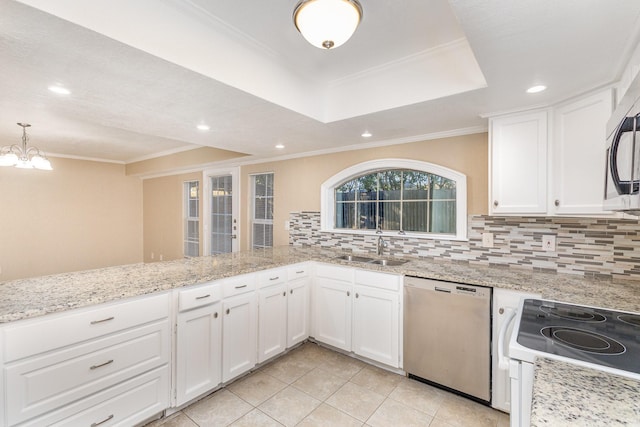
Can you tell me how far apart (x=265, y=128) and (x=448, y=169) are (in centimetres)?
181

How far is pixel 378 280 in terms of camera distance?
8.43ft

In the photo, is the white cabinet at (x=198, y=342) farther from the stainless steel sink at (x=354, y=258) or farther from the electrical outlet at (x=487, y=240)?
the electrical outlet at (x=487, y=240)

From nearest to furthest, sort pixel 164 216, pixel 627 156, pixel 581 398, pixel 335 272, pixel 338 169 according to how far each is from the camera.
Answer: pixel 581 398, pixel 627 156, pixel 335 272, pixel 338 169, pixel 164 216

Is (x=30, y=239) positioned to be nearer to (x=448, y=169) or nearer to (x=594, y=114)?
(x=448, y=169)

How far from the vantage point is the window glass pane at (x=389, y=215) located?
3266 millimetres

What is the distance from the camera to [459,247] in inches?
108

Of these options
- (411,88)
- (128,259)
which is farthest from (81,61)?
(128,259)

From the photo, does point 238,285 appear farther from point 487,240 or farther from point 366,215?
point 487,240

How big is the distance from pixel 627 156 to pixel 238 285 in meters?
2.34

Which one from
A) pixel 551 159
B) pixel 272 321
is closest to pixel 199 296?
pixel 272 321

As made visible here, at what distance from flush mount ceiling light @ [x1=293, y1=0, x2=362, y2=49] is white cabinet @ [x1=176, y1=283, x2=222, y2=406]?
1.75 m

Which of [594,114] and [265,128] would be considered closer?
[594,114]

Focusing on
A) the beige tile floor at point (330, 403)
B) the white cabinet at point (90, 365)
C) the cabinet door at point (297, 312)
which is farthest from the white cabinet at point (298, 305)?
the white cabinet at point (90, 365)

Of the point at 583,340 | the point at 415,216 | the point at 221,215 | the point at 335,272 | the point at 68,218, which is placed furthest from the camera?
the point at 68,218
